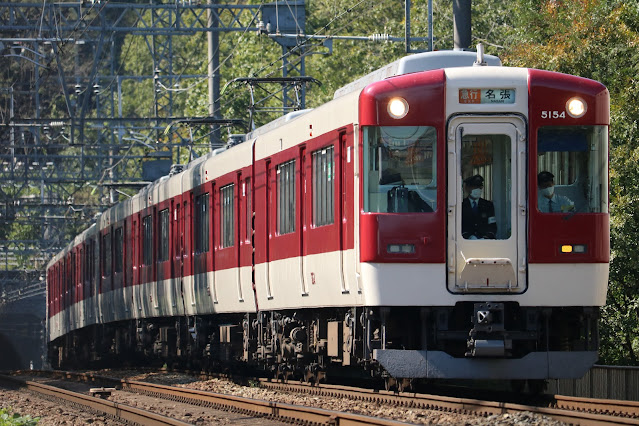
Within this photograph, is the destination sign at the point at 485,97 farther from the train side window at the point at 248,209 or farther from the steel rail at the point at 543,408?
the train side window at the point at 248,209

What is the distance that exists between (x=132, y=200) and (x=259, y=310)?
9.83m

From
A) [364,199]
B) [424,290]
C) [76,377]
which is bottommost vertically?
[76,377]

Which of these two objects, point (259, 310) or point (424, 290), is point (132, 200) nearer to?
point (259, 310)

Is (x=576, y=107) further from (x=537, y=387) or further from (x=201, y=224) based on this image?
(x=201, y=224)

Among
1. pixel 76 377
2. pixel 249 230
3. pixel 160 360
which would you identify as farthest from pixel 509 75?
pixel 160 360

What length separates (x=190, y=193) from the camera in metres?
21.5

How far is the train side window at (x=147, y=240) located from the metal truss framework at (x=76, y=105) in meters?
2.38

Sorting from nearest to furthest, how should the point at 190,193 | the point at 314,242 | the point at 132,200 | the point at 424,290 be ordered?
the point at 424,290 → the point at 314,242 → the point at 190,193 → the point at 132,200

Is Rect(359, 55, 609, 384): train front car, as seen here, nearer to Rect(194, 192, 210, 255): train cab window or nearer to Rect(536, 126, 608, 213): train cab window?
Rect(536, 126, 608, 213): train cab window

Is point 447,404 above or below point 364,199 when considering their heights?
below

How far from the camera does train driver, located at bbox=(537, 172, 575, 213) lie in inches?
502

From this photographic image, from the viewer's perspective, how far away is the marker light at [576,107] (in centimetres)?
1291

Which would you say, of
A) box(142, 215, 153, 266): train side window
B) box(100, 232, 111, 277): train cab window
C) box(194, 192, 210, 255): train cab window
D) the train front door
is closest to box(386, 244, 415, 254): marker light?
the train front door

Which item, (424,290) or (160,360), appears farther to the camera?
(160,360)
